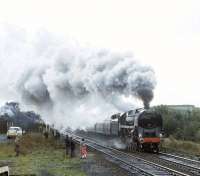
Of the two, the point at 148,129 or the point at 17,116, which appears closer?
the point at 148,129

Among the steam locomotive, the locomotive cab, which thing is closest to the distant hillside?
the steam locomotive

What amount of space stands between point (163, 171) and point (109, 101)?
14900mm

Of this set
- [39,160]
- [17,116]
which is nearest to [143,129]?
[39,160]

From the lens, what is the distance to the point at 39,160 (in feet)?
87.5

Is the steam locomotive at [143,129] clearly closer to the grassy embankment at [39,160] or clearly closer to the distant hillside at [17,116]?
Result: the grassy embankment at [39,160]

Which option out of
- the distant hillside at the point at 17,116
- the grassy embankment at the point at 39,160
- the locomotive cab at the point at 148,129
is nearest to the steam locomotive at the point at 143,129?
the locomotive cab at the point at 148,129

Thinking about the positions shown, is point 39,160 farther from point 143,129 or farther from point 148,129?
point 148,129

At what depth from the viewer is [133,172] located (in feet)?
67.8

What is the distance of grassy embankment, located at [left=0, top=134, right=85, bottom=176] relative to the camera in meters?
21.3

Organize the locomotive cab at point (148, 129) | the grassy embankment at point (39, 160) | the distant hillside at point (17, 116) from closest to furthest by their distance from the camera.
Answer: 1. the grassy embankment at point (39, 160)
2. the locomotive cab at point (148, 129)
3. the distant hillside at point (17, 116)

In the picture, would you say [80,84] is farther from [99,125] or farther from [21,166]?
[21,166]

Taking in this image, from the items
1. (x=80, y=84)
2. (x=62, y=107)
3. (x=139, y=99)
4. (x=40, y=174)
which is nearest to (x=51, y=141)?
(x=62, y=107)

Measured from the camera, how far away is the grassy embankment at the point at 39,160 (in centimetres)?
2131

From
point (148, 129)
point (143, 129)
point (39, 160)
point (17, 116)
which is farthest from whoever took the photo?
point (17, 116)
